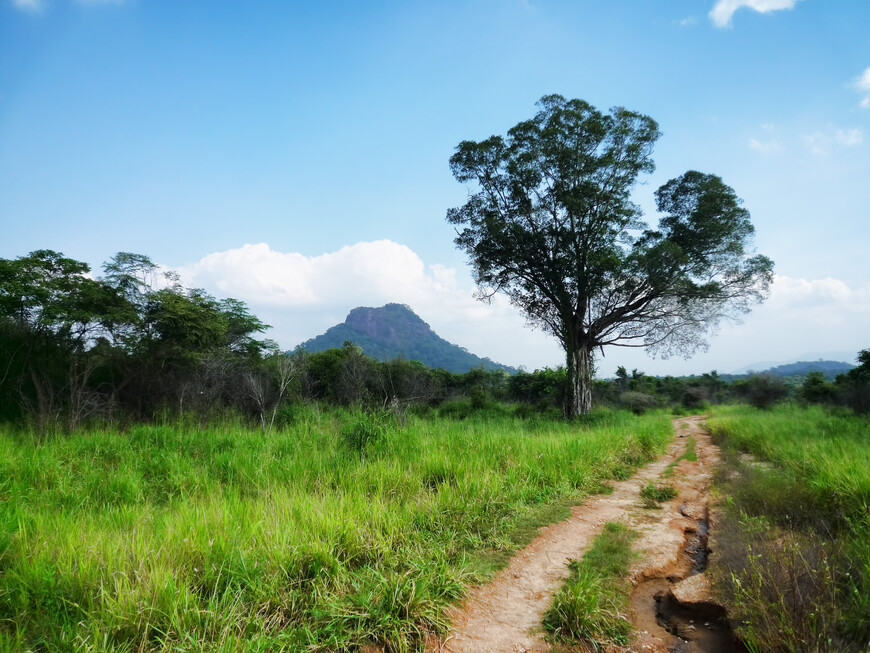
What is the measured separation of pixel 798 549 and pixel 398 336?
111 m

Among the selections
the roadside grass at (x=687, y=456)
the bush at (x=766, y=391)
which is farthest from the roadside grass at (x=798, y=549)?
the bush at (x=766, y=391)

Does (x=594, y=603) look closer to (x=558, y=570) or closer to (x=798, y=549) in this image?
(x=558, y=570)

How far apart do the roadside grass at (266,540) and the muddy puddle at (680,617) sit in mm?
1106

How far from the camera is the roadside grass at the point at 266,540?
237 cm

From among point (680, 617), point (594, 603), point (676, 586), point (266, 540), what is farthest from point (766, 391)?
point (266, 540)

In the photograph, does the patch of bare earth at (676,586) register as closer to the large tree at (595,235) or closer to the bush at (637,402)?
the large tree at (595,235)

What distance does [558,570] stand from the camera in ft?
11.3

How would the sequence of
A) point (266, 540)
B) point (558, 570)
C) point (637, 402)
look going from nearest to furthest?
point (266, 540) → point (558, 570) → point (637, 402)

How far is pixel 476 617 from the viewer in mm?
2752

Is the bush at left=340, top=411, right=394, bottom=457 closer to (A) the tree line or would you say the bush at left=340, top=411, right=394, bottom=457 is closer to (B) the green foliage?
(A) the tree line

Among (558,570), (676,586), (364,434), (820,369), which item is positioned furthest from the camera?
(820,369)

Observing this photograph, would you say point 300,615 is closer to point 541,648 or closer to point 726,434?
point 541,648

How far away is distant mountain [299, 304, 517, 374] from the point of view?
305ft

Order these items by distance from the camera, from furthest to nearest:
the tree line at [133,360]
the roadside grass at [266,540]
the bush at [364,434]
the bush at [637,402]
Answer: the bush at [637,402] → the tree line at [133,360] → the bush at [364,434] → the roadside grass at [266,540]
